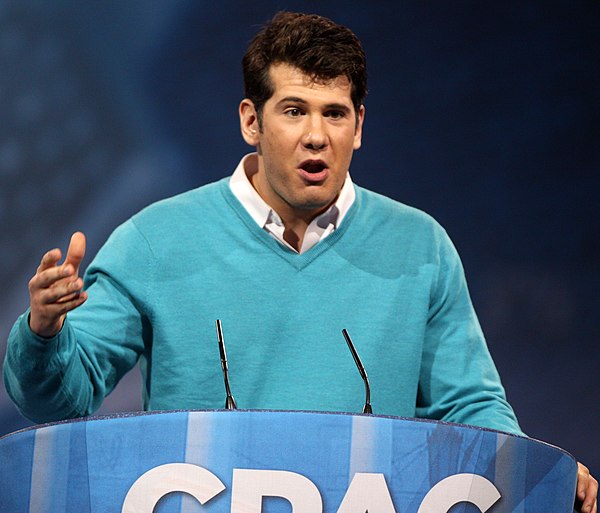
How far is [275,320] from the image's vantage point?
187 cm

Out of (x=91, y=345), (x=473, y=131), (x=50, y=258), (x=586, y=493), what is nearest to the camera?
(x=50, y=258)

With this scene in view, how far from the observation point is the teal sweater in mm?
1836

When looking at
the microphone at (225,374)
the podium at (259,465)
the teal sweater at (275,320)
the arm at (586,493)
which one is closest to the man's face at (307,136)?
the teal sweater at (275,320)

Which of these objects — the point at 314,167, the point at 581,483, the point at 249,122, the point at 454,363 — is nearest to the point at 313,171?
the point at 314,167

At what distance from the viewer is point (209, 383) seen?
1.85 meters

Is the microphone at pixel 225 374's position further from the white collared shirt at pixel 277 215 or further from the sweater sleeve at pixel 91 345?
the white collared shirt at pixel 277 215

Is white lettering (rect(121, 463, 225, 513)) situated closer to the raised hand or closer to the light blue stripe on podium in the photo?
the light blue stripe on podium

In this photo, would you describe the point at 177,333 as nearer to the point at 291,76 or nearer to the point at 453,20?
the point at 291,76

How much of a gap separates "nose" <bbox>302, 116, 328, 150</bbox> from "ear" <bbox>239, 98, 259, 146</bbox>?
0.17 metres

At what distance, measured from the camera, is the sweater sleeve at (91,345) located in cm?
157

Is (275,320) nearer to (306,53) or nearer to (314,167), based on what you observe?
(314,167)

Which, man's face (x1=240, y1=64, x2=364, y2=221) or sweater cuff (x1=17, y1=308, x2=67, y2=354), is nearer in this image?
sweater cuff (x1=17, y1=308, x2=67, y2=354)

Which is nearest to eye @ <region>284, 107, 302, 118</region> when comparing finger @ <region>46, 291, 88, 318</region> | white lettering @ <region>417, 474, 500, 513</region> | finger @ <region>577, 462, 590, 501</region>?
finger @ <region>46, 291, 88, 318</region>

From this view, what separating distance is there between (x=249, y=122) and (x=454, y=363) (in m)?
0.60
